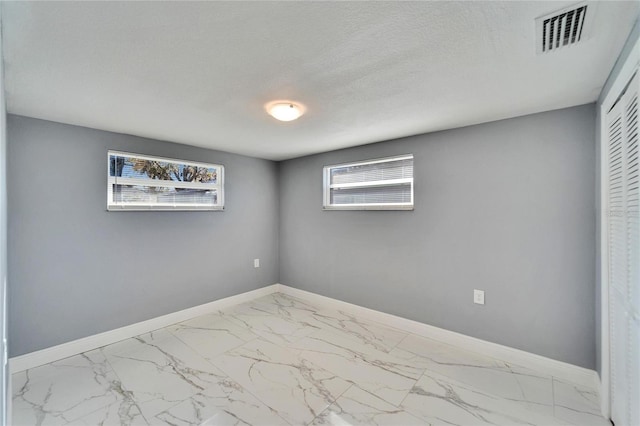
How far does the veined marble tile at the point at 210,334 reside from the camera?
2.75 metres

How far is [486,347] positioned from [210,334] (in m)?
2.79

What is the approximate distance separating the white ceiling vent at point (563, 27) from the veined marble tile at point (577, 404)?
2.28 m

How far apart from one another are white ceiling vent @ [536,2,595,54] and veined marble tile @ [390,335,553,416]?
228 cm

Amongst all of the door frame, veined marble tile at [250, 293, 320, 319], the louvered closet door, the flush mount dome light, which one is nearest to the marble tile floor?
the door frame

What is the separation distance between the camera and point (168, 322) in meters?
3.29

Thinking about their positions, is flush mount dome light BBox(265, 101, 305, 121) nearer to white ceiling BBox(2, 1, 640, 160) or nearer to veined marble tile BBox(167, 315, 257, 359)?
white ceiling BBox(2, 1, 640, 160)

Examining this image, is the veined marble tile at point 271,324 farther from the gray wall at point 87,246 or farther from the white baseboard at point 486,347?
the white baseboard at point 486,347

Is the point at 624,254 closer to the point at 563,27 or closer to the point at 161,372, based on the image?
the point at 563,27

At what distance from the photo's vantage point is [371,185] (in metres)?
3.54

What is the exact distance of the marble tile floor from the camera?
1.84m

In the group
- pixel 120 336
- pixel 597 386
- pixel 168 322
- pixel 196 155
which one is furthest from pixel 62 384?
pixel 597 386

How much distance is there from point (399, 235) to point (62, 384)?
329cm

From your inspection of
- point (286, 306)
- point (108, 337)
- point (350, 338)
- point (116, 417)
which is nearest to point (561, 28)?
point (350, 338)

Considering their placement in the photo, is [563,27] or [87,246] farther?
[87,246]
